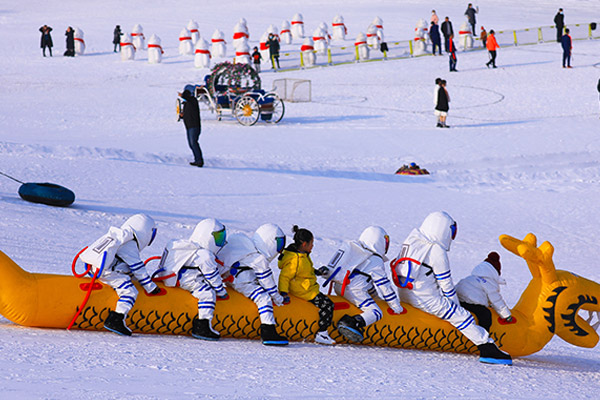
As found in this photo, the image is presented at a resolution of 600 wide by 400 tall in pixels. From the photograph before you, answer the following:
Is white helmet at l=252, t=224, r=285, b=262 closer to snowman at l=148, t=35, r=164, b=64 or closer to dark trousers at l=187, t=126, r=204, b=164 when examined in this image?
dark trousers at l=187, t=126, r=204, b=164

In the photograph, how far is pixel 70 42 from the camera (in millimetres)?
28141

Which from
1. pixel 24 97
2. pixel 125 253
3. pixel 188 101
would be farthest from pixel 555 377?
pixel 24 97

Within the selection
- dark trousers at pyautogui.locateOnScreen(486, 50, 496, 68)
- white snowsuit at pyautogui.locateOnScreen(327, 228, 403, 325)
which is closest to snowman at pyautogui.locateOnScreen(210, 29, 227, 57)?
dark trousers at pyautogui.locateOnScreen(486, 50, 496, 68)

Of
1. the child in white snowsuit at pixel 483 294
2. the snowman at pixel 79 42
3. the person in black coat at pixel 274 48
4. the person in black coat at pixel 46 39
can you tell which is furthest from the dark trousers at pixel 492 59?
the child in white snowsuit at pixel 483 294

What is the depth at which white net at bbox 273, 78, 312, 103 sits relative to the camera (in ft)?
67.7

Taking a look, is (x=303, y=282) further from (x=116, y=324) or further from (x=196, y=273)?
(x=116, y=324)

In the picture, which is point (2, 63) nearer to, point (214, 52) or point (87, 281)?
point (214, 52)

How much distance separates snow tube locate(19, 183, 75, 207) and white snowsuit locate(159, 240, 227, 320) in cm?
451

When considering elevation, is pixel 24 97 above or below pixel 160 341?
above

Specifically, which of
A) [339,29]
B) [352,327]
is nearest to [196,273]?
[352,327]

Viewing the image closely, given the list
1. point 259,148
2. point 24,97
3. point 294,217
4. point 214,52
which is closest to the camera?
point 294,217

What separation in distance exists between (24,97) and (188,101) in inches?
326

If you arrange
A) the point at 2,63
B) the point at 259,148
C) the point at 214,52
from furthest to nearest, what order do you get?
the point at 214,52 < the point at 2,63 < the point at 259,148

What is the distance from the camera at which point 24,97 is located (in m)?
20.2
